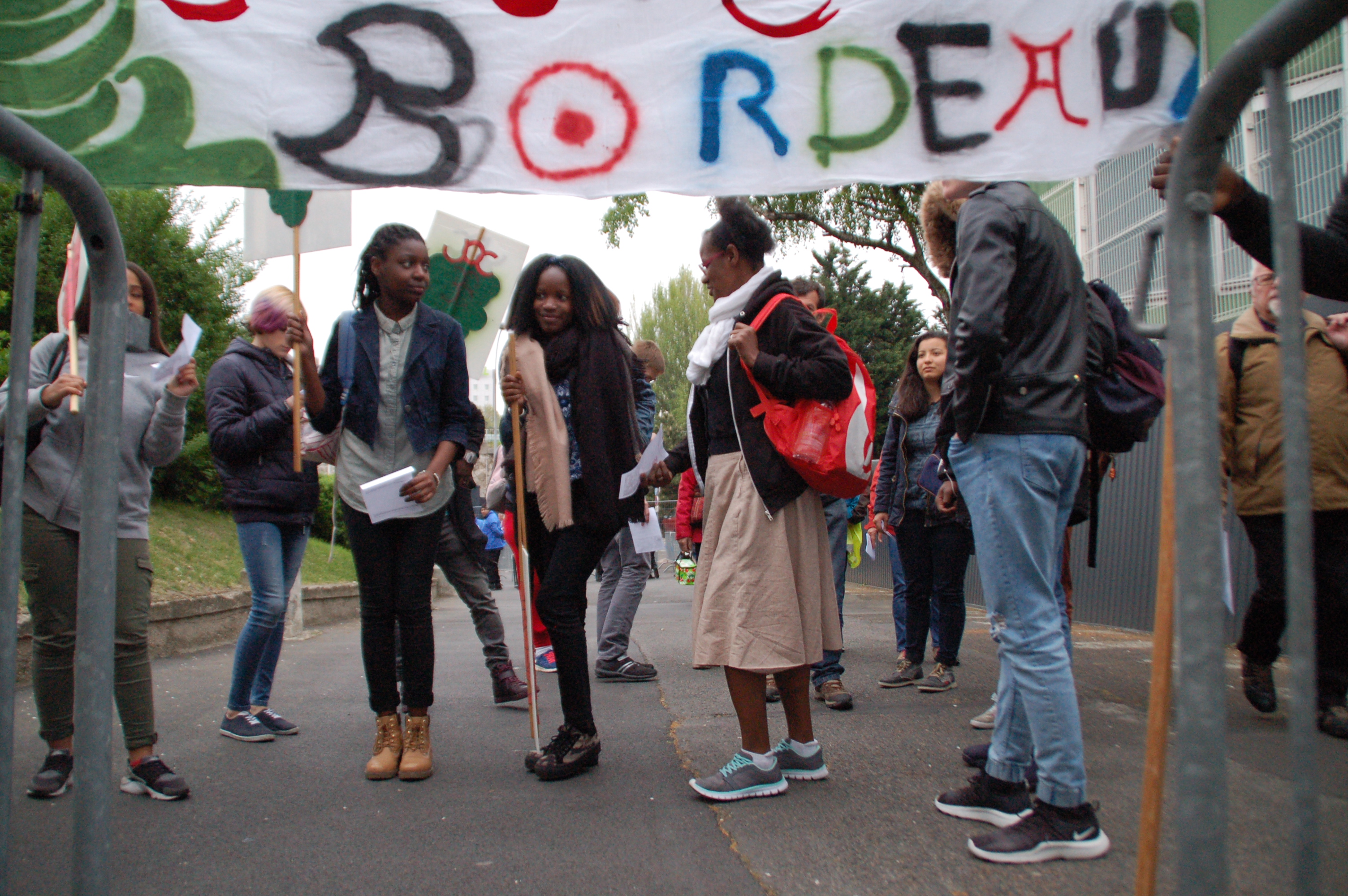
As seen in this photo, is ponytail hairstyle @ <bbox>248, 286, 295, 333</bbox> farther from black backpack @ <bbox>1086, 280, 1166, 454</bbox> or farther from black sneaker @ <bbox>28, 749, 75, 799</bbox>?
black backpack @ <bbox>1086, 280, 1166, 454</bbox>

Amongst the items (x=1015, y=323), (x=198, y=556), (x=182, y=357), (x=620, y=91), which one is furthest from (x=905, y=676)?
(x=198, y=556)

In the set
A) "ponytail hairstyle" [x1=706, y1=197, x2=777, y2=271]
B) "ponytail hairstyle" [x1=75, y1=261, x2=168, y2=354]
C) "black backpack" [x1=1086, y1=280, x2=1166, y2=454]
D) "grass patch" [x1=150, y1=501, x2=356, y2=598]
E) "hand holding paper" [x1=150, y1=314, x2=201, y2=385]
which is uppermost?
"ponytail hairstyle" [x1=706, y1=197, x2=777, y2=271]

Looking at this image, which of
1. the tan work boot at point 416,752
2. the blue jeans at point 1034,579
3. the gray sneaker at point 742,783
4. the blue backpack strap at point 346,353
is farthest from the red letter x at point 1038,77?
the tan work boot at point 416,752

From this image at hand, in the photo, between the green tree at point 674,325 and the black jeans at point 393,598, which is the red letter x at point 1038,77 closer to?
the black jeans at point 393,598

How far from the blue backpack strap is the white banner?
46.3 inches

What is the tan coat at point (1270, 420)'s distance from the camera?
13.8ft

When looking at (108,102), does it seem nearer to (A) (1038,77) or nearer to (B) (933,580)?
(A) (1038,77)

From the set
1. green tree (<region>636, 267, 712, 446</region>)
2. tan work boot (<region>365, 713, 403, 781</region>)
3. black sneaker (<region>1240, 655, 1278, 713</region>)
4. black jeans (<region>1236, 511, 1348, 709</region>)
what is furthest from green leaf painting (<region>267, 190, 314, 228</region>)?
green tree (<region>636, 267, 712, 446</region>)

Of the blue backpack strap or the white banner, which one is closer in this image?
the white banner

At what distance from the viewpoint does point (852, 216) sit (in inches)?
750

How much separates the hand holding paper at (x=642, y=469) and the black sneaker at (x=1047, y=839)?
1.66 meters

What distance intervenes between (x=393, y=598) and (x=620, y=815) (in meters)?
1.21

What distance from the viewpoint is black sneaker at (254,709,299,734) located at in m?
4.35

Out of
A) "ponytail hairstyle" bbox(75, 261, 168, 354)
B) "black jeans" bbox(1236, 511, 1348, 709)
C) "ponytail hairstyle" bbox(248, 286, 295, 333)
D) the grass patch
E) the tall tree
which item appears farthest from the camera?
the tall tree
